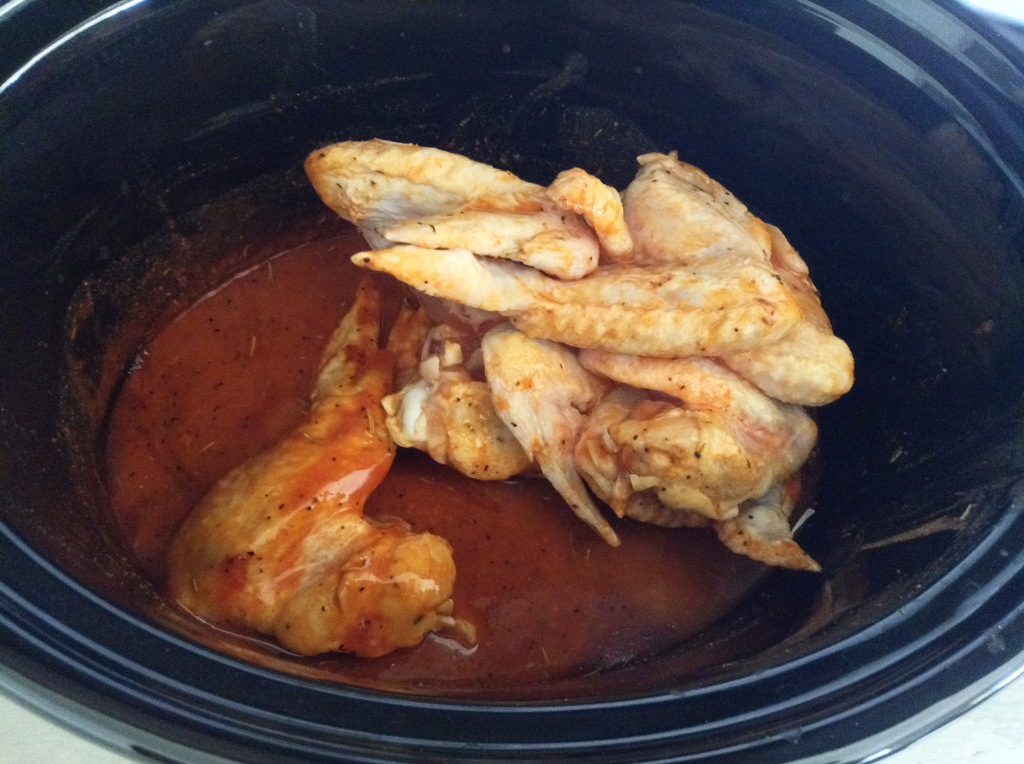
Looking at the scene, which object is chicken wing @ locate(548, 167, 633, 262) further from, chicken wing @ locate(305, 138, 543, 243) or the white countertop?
the white countertop

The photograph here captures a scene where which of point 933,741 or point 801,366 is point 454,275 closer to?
point 801,366

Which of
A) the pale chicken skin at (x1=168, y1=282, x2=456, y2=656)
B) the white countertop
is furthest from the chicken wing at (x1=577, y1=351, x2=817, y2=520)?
the white countertop

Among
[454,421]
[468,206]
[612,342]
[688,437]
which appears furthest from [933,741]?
[468,206]

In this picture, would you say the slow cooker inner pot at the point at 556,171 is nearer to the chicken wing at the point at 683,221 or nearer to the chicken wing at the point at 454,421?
the chicken wing at the point at 683,221

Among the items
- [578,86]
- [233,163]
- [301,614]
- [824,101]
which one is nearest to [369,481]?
[301,614]

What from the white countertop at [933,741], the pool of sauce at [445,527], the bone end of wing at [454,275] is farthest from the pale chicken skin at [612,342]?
the white countertop at [933,741]

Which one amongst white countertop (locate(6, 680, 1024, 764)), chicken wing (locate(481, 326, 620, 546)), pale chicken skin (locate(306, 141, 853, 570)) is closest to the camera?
white countertop (locate(6, 680, 1024, 764))

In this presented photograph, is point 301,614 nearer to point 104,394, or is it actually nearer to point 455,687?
point 455,687
